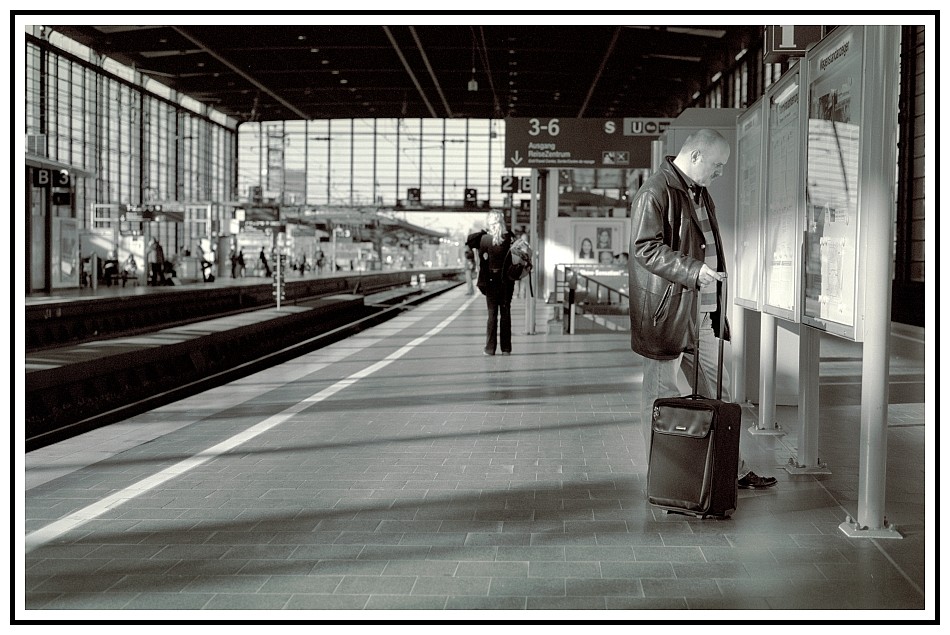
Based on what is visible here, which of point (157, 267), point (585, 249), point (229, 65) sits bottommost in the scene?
point (157, 267)

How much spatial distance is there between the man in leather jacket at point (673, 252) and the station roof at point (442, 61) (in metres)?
23.6

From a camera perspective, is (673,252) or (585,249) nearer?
(673,252)

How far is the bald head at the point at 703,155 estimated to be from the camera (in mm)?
4457

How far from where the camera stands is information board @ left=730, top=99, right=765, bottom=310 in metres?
6.06

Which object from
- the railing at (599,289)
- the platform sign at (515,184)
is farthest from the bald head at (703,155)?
the platform sign at (515,184)

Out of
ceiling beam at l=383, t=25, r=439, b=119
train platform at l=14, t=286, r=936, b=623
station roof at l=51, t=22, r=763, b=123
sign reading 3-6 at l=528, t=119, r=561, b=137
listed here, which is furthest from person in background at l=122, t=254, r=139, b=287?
train platform at l=14, t=286, r=936, b=623

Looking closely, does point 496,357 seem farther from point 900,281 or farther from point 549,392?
point 900,281

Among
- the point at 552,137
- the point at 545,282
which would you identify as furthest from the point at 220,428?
the point at 545,282

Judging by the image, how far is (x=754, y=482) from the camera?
4.78 m

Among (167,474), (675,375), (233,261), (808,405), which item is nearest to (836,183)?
(675,375)

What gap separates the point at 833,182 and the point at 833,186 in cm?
2

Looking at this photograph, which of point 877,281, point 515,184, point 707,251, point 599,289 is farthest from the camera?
point 515,184

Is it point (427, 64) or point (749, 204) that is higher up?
point (427, 64)

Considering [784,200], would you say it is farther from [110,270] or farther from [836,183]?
[110,270]
